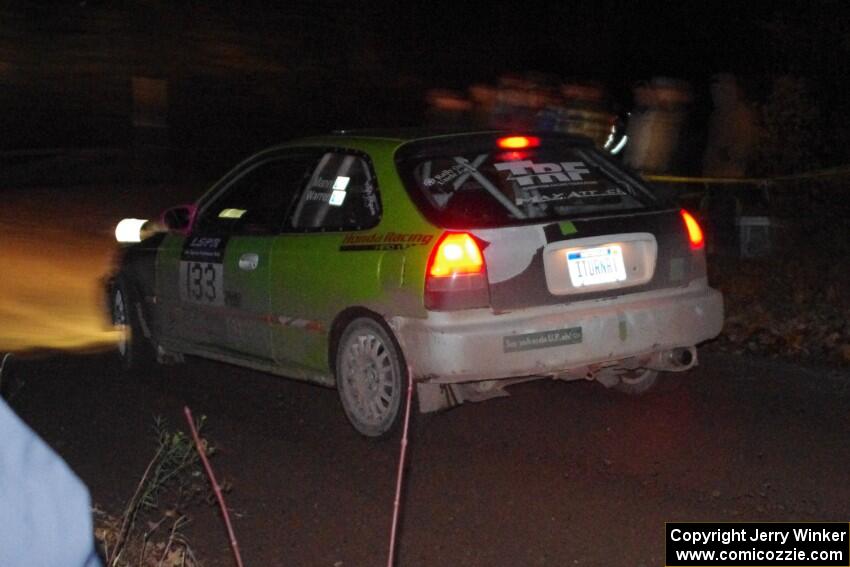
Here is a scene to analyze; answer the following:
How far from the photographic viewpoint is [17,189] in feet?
68.4

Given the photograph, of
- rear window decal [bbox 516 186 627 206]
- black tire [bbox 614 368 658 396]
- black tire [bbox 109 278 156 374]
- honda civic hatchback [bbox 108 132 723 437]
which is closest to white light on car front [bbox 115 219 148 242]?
black tire [bbox 109 278 156 374]

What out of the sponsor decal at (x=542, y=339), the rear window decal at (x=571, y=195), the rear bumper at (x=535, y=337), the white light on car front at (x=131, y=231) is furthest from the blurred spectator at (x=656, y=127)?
the sponsor decal at (x=542, y=339)

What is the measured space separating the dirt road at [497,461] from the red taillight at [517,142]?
146 centimetres

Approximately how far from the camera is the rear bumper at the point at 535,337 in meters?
6.57

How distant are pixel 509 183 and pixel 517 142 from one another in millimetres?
288

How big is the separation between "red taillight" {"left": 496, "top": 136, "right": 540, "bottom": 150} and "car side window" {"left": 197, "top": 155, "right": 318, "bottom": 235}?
1.14 meters

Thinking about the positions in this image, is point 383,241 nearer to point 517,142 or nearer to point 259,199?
point 517,142

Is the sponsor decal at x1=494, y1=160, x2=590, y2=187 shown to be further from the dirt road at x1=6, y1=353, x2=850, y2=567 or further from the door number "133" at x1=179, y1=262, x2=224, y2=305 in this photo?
the door number "133" at x1=179, y1=262, x2=224, y2=305

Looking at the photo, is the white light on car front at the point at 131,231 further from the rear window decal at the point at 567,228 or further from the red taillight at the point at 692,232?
the red taillight at the point at 692,232

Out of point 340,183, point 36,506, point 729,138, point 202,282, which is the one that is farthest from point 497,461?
point 729,138

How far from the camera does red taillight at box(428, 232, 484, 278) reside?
6.59 metres

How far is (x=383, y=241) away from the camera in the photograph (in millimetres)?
→ 6980

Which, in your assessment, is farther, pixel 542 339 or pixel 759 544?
pixel 542 339

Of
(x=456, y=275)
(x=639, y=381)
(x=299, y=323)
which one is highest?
(x=456, y=275)
